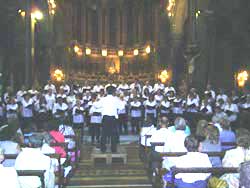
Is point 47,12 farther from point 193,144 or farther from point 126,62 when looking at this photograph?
point 193,144

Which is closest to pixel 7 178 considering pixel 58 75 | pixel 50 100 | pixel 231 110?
pixel 231 110

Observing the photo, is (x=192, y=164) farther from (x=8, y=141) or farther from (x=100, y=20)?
(x=100, y=20)

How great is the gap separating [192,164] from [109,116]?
7063 millimetres

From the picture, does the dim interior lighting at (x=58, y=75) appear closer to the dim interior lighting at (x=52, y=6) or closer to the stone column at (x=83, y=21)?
the dim interior lighting at (x=52, y=6)

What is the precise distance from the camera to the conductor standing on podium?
13.9 meters

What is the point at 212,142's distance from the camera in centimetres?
841

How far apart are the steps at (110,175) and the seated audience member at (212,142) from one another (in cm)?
268

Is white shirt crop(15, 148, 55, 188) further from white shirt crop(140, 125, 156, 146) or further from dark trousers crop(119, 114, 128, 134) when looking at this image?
dark trousers crop(119, 114, 128, 134)

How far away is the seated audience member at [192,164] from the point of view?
23.2 feet

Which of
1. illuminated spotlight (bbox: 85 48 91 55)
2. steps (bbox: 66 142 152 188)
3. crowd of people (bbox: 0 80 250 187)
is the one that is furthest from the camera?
illuminated spotlight (bbox: 85 48 91 55)

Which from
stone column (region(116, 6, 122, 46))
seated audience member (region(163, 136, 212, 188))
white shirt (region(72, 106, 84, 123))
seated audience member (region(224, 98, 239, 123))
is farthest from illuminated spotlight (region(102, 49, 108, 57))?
seated audience member (region(163, 136, 212, 188))

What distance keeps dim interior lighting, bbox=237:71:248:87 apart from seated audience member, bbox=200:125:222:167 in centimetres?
1222

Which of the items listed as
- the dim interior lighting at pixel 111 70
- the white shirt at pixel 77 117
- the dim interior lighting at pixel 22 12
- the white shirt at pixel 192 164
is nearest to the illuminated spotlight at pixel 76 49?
the dim interior lighting at pixel 111 70

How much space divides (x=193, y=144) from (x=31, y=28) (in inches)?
697
